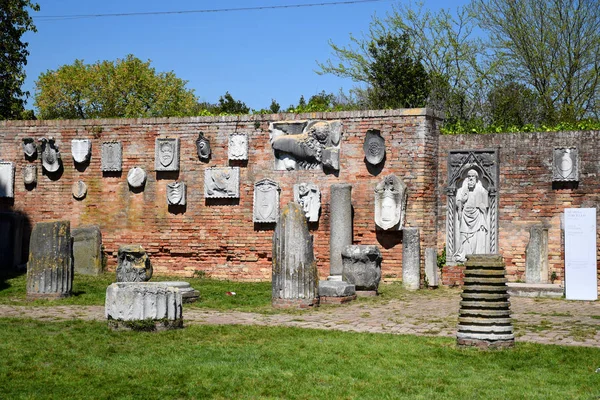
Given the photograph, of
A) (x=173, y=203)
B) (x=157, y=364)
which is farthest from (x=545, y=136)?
(x=157, y=364)

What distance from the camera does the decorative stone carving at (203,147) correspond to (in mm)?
19172

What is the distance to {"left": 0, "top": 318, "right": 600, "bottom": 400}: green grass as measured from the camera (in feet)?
25.7

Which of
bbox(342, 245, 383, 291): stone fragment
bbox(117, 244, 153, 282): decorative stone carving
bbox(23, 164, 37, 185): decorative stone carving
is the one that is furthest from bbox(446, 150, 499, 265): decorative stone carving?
bbox(23, 164, 37, 185): decorative stone carving

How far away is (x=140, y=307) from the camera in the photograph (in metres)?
11.0

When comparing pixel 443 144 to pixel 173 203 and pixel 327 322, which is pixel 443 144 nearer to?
pixel 173 203

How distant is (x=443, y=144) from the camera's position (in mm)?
18219

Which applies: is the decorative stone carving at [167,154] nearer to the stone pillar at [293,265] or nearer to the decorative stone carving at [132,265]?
the decorative stone carving at [132,265]

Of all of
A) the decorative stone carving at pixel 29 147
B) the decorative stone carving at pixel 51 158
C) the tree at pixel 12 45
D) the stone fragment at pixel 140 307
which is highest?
the tree at pixel 12 45

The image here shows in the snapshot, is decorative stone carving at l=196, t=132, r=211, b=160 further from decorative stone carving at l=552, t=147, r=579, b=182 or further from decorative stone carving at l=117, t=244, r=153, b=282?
decorative stone carving at l=552, t=147, r=579, b=182

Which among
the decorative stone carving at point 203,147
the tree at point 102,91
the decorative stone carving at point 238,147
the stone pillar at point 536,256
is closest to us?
the stone pillar at point 536,256

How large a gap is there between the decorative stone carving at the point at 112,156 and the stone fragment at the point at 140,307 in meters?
9.03

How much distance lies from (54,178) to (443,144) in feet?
28.4

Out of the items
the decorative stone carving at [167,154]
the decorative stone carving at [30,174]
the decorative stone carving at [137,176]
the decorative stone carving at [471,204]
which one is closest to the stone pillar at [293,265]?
the decorative stone carving at [471,204]

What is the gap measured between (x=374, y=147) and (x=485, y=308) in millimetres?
8509
